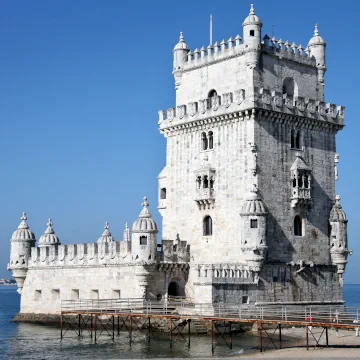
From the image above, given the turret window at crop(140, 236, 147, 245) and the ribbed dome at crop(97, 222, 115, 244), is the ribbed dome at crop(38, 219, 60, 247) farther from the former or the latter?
the turret window at crop(140, 236, 147, 245)

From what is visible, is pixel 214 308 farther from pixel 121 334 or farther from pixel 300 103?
pixel 300 103

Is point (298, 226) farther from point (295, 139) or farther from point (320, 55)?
point (320, 55)

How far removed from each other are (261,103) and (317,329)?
1537cm

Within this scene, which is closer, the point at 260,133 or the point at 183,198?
the point at 260,133

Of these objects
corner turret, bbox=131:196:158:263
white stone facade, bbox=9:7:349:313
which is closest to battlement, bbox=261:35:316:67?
white stone facade, bbox=9:7:349:313

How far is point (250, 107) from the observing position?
192 ft

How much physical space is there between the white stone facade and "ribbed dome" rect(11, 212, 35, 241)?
5.41m

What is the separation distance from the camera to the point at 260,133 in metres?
59.2

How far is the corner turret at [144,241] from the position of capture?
58.9 meters

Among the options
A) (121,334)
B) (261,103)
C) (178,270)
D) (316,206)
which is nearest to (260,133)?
(261,103)

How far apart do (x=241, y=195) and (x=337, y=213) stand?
26.4 feet

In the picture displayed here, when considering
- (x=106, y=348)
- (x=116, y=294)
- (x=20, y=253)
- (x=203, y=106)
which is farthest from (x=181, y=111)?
(x=106, y=348)

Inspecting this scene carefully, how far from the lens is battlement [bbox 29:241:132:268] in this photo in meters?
61.3

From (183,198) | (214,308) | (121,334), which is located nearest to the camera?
(214,308)
